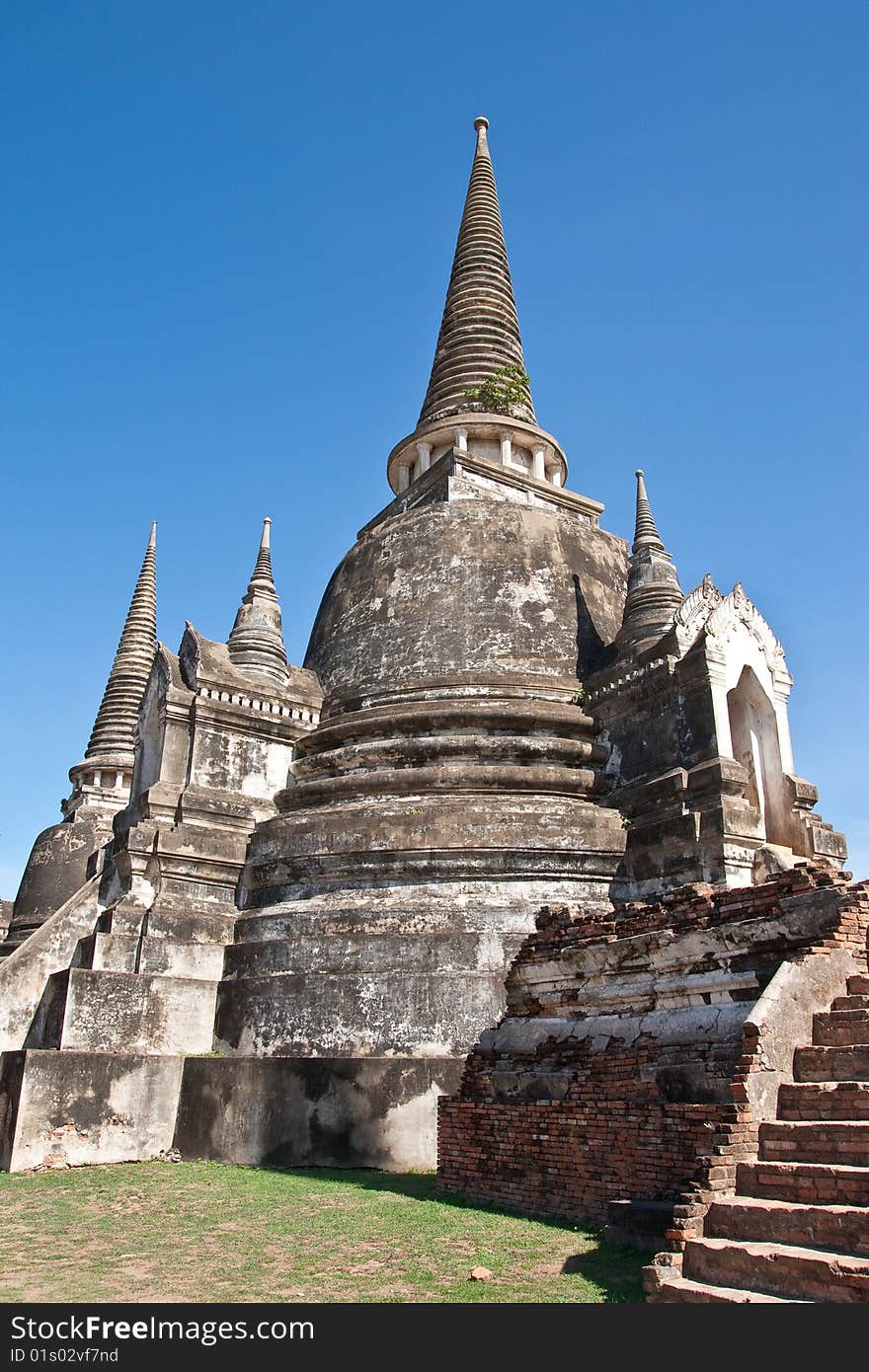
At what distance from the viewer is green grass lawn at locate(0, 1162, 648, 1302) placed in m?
6.26

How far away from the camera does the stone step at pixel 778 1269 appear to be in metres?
4.99

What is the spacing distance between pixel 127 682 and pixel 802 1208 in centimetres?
2656

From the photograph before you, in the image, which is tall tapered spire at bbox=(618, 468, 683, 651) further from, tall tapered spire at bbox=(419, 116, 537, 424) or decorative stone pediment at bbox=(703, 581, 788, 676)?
tall tapered spire at bbox=(419, 116, 537, 424)

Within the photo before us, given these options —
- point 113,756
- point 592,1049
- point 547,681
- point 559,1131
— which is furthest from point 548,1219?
point 113,756

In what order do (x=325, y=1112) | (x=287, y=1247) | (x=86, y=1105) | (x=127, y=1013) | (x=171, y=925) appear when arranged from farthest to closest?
(x=171, y=925) < (x=127, y=1013) < (x=86, y=1105) < (x=325, y=1112) < (x=287, y=1247)

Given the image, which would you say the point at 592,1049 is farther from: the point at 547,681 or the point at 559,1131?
the point at 547,681

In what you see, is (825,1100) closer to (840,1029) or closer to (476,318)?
(840,1029)

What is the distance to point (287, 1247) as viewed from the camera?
752 cm

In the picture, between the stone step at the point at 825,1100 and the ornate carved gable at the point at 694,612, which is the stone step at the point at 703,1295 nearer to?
the stone step at the point at 825,1100

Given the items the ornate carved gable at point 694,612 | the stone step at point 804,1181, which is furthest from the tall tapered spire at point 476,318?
the stone step at point 804,1181

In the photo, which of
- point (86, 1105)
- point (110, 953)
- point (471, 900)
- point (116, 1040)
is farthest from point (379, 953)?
point (86, 1105)

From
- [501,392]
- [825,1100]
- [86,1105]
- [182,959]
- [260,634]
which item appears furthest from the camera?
[501,392]

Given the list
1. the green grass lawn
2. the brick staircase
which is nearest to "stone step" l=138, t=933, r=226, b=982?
the green grass lawn

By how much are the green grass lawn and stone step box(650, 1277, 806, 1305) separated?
42 centimetres
